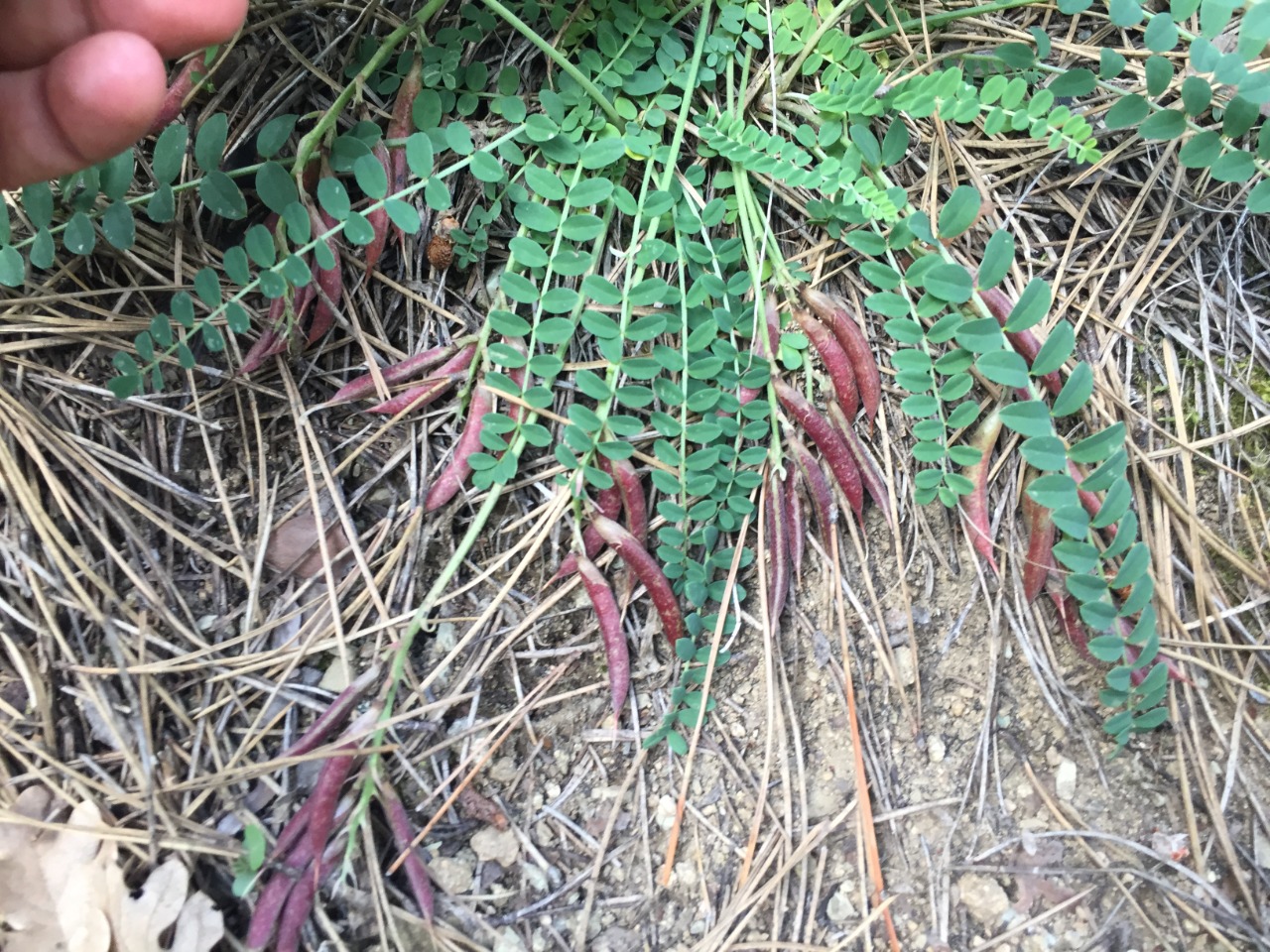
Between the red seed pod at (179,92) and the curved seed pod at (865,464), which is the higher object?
the red seed pod at (179,92)

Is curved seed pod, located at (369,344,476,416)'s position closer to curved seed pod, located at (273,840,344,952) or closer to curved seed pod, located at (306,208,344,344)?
curved seed pod, located at (306,208,344,344)

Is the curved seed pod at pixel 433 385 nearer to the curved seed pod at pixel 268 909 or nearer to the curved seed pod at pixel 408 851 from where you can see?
the curved seed pod at pixel 408 851

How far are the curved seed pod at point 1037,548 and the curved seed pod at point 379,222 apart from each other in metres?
1.33

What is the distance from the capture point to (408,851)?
1.41 metres

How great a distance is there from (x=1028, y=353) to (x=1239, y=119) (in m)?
0.48

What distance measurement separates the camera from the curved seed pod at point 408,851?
1.39 m

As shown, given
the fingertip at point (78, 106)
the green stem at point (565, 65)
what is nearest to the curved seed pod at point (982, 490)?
the green stem at point (565, 65)

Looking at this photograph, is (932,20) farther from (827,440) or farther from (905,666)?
(905,666)

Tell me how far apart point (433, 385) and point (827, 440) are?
77cm

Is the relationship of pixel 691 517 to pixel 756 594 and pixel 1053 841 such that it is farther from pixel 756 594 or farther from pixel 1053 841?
pixel 1053 841

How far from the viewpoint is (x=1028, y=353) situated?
145 cm

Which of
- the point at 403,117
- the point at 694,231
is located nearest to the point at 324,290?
the point at 403,117

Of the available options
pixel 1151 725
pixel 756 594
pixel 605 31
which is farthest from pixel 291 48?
pixel 1151 725

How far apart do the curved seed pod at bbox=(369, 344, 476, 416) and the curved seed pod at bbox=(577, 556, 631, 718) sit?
0.43 meters
